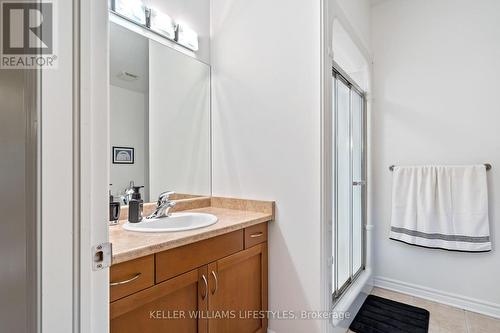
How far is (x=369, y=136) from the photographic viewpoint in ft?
8.06

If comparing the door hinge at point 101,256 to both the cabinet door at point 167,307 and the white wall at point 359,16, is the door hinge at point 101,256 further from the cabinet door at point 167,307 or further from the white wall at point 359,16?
the white wall at point 359,16

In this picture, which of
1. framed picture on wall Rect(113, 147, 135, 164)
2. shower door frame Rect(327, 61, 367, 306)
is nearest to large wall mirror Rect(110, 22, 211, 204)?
framed picture on wall Rect(113, 147, 135, 164)

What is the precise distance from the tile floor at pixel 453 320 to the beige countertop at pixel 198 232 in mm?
1447

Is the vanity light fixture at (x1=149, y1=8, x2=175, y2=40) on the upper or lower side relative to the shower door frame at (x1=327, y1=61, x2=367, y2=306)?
upper

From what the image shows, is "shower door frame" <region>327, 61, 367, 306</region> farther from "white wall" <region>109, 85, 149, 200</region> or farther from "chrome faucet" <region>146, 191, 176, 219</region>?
"white wall" <region>109, 85, 149, 200</region>

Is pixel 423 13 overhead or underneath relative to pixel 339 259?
overhead

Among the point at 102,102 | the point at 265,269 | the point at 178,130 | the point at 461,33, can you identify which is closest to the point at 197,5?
the point at 178,130

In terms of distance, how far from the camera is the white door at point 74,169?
0.53 m

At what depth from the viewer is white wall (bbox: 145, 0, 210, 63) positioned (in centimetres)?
175

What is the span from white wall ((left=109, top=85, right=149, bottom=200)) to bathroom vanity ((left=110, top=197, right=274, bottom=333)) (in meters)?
0.22

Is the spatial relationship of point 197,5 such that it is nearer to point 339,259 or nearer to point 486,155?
point 339,259

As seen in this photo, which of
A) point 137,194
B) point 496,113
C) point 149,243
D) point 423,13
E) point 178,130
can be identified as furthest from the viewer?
point 423,13

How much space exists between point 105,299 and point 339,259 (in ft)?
5.80

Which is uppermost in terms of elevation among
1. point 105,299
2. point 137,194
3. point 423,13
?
point 423,13
